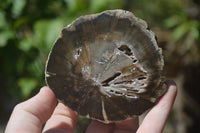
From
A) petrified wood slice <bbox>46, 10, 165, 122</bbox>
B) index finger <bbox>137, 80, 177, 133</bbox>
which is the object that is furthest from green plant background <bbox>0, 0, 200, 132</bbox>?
index finger <bbox>137, 80, 177, 133</bbox>

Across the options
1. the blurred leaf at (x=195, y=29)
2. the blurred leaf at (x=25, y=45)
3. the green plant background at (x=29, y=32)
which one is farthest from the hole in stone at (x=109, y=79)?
the blurred leaf at (x=195, y=29)

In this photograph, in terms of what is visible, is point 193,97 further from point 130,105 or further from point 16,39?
point 16,39

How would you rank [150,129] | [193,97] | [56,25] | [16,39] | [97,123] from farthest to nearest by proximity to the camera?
[193,97], [16,39], [56,25], [97,123], [150,129]

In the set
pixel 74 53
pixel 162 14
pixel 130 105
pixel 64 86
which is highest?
pixel 74 53

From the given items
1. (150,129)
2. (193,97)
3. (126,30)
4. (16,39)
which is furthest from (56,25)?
(193,97)

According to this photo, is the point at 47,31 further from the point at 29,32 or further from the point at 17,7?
the point at 29,32

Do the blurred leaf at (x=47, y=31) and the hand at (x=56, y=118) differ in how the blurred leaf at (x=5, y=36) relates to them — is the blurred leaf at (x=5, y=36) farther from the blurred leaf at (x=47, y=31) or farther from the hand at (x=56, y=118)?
the hand at (x=56, y=118)

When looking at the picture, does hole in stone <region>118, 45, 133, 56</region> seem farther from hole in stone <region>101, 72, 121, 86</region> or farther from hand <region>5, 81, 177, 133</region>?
hand <region>5, 81, 177, 133</region>
